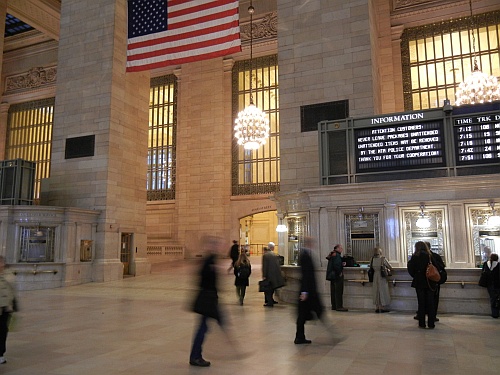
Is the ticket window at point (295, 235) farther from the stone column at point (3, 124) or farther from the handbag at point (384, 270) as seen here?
the stone column at point (3, 124)

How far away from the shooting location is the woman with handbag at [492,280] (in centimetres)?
804

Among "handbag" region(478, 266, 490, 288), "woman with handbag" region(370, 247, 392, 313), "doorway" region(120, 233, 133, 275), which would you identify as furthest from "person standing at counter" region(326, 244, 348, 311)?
"doorway" region(120, 233, 133, 275)

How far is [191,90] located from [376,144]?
18.7 m

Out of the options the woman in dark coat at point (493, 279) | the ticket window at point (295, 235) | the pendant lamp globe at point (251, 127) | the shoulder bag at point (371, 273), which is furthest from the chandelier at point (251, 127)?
the woman in dark coat at point (493, 279)

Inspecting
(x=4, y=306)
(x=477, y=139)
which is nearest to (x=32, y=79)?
(x=4, y=306)

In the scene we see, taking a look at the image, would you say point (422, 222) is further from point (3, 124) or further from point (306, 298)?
point (3, 124)

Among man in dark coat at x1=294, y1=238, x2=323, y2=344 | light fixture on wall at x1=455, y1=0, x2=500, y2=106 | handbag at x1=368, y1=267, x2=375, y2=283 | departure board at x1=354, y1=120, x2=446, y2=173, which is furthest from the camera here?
light fixture on wall at x1=455, y1=0, x2=500, y2=106

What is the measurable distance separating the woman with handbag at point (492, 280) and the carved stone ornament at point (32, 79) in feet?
96.6

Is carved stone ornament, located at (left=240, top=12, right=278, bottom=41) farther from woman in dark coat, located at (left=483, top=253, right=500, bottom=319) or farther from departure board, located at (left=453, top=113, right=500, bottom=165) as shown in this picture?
woman in dark coat, located at (left=483, top=253, right=500, bottom=319)

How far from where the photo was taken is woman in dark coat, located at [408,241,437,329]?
731 cm

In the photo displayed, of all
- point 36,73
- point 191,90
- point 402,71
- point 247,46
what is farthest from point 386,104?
point 36,73

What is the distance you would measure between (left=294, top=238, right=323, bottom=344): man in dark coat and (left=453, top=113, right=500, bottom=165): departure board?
17.4 ft

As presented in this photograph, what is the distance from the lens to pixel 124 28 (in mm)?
18422

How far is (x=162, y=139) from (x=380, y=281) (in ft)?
72.3
